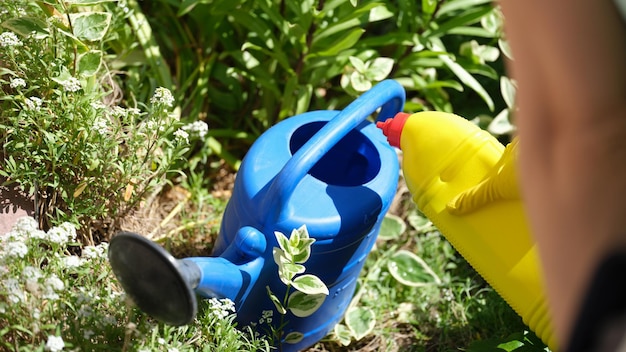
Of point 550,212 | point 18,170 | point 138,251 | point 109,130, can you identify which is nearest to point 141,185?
point 109,130

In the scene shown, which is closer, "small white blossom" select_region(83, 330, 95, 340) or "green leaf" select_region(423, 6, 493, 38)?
"small white blossom" select_region(83, 330, 95, 340)

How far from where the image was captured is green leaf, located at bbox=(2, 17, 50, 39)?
4.72ft

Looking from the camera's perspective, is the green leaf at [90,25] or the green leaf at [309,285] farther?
the green leaf at [90,25]

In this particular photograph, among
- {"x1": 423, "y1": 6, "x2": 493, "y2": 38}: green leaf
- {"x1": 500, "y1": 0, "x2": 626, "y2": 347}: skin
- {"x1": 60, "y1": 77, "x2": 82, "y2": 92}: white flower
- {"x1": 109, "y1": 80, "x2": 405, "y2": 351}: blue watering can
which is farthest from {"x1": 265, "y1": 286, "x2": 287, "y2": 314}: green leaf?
{"x1": 423, "y1": 6, "x2": 493, "y2": 38}: green leaf

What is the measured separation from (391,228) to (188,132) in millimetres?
553

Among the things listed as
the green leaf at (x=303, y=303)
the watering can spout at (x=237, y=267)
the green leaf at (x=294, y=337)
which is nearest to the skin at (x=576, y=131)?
the watering can spout at (x=237, y=267)

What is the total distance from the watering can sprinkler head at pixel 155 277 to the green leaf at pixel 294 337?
15.5 inches

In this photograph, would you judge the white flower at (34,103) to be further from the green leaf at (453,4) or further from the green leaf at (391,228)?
the green leaf at (453,4)

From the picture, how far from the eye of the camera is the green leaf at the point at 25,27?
144 cm

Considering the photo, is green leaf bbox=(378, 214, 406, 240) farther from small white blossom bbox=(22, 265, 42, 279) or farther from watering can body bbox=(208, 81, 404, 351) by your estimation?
small white blossom bbox=(22, 265, 42, 279)

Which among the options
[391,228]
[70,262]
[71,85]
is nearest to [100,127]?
[71,85]

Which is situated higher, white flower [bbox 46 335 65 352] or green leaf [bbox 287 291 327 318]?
white flower [bbox 46 335 65 352]

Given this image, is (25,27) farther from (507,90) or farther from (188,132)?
(507,90)

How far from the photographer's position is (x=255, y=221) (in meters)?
1.35
